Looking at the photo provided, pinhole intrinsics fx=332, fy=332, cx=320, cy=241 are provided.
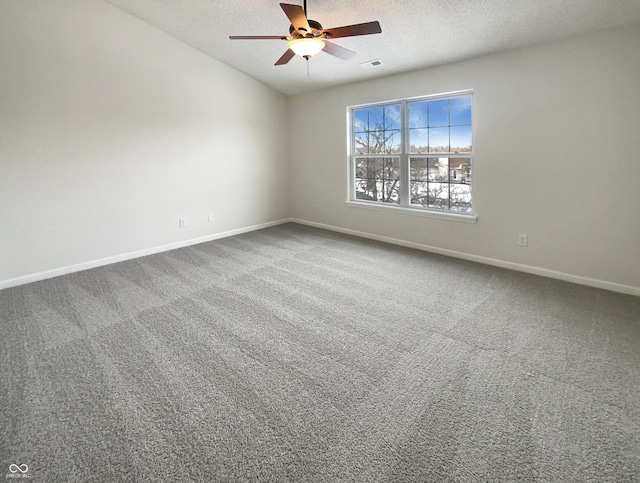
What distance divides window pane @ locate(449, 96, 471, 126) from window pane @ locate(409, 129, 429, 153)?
41 centimetres

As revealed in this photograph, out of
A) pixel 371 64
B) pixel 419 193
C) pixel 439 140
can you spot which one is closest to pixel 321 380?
pixel 419 193

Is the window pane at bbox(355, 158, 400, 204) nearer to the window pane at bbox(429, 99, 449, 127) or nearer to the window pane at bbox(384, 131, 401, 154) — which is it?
the window pane at bbox(384, 131, 401, 154)

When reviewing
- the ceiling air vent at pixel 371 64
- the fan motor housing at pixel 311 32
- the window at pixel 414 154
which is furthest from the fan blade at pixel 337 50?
the window at pixel 414 154

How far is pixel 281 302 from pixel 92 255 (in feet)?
9.11

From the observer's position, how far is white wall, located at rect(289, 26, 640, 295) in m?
3.15

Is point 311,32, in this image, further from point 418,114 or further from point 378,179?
point 378,179

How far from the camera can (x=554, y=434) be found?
1.62m

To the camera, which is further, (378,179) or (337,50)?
(378,179)

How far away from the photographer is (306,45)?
2805 mm

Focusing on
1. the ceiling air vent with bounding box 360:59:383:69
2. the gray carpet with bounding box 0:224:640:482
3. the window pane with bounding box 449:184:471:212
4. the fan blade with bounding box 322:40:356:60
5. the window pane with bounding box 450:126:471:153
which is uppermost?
the ceiling air vent with bounding box 360:59:383:69

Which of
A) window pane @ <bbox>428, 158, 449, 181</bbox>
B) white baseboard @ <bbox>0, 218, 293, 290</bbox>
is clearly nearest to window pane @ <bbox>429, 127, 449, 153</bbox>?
window pane @ <bbox>428, 158, 449, 181</bbox>

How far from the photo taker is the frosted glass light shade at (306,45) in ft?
9.08

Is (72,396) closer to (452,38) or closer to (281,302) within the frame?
(281,302)

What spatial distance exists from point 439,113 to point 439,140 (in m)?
0.36
